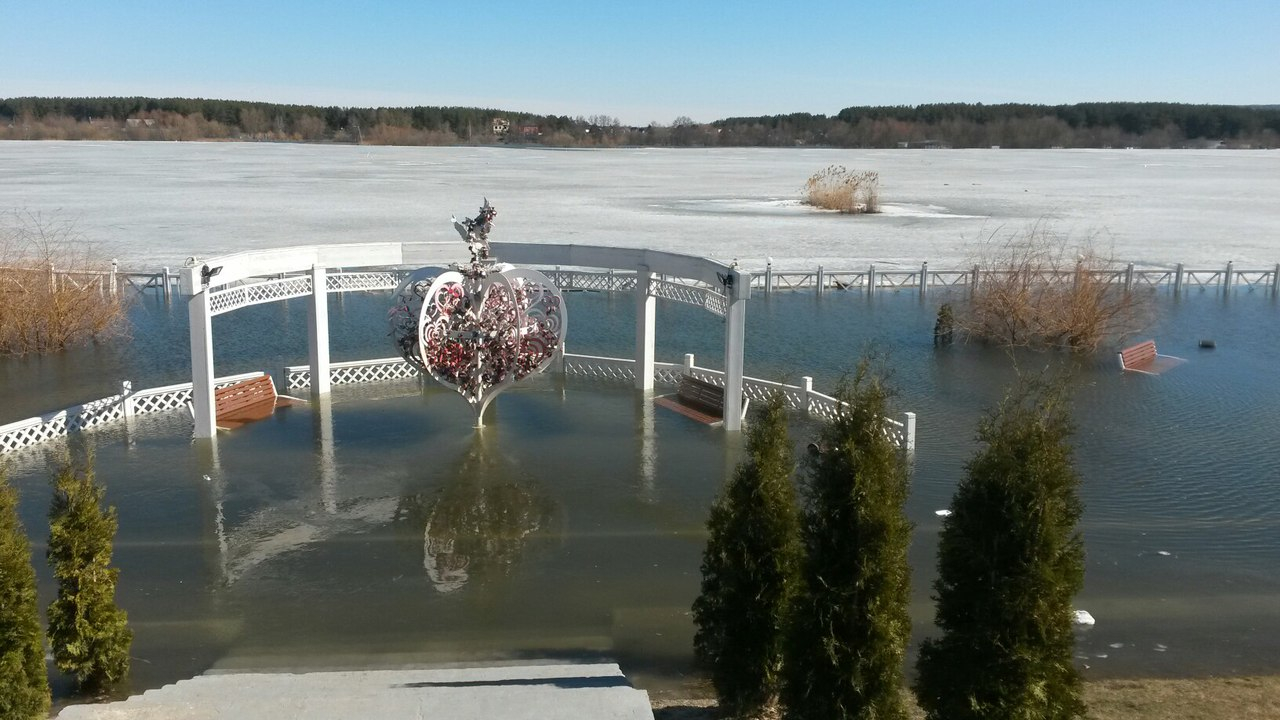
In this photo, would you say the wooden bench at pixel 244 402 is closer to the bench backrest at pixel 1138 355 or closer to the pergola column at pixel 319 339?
the pergola column at pixel 319 339

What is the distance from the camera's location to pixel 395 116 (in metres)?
125

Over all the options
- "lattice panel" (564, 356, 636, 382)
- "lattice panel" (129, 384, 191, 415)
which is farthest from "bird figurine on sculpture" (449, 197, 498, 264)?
"lattice panel" (129, 384, 191, 415)

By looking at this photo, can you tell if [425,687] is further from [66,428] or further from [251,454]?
[66,428]

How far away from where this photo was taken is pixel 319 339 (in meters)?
17.3

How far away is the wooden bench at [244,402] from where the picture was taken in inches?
627

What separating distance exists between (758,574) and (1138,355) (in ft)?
53.7

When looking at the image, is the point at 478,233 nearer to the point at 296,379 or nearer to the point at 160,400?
the point at 296,379

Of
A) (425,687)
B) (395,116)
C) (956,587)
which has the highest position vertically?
(395,116)

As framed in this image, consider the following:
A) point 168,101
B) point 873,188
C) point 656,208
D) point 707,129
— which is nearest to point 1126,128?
point 707,129

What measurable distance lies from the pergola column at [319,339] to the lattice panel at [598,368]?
4319mm

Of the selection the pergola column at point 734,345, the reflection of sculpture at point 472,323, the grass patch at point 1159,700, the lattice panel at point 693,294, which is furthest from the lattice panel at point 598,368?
the grass patch at point 1159,700

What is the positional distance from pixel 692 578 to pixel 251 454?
7.05m

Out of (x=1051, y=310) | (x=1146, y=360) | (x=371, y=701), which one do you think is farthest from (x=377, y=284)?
(x=1146, y=360)

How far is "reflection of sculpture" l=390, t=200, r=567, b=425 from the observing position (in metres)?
14.6
